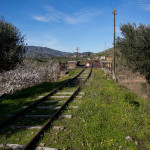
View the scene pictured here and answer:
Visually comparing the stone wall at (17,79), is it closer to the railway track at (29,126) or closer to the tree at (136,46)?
the railway track at (29,126)

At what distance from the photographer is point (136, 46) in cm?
1388

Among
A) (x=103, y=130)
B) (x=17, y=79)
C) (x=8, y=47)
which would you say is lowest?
(x=103, y=130)

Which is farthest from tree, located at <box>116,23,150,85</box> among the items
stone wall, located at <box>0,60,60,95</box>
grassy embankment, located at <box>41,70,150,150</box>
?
stone wall, located at <box>0,60,60,95</box>

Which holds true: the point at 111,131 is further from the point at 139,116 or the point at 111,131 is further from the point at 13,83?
the point at 13,83

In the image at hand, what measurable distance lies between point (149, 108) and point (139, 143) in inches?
127

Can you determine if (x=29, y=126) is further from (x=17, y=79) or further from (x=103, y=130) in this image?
(x=17, y=79)

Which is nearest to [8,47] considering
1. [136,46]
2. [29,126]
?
[29,126]

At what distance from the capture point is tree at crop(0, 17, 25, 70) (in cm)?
958

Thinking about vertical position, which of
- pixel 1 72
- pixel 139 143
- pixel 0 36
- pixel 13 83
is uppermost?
pixel 0 36

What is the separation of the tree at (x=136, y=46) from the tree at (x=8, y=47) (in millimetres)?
10260

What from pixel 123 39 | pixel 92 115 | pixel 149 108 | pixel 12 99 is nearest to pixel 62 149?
pixel 92 115

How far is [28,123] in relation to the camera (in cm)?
514

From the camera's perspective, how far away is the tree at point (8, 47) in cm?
958

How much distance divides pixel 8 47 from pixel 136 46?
1083cm
